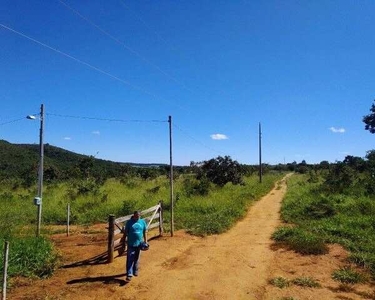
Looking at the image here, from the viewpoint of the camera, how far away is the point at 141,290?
26.9ft

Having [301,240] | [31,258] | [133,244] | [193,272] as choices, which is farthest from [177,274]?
[301,240]

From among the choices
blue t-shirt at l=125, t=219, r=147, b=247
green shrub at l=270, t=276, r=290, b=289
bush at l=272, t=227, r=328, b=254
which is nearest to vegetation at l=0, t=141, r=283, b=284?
blue t-shirt at l=125, t=219, r=147, b=247

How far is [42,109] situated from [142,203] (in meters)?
9.93

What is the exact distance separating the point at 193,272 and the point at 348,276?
12.6ft

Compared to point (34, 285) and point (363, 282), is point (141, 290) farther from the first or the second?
point (363, 282)

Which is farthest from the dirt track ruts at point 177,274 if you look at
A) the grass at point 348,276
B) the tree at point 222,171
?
the tree at point 222,171

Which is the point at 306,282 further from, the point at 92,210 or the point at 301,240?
the point at 92,210

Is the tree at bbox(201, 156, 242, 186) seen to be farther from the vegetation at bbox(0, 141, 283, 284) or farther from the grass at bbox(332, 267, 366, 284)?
the grass at bbox(332, 267, 366, 284)

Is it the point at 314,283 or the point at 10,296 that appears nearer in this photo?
the point at 10,296

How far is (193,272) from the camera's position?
9516mm

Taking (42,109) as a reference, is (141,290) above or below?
below

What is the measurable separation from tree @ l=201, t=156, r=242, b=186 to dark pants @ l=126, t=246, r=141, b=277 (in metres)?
25.1

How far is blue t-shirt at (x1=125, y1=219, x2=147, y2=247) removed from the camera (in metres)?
9.14

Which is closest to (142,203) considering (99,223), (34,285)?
(99,223)
